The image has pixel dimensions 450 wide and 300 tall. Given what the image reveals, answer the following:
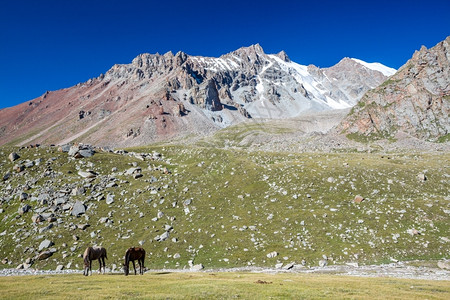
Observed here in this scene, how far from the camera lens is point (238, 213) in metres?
44.4

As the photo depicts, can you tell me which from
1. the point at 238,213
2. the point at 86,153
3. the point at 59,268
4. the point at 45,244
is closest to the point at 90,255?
the point at 59,268

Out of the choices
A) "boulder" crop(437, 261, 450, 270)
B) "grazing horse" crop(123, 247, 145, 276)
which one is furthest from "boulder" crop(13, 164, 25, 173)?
"boulder" crop(437, 261, 450, 270)

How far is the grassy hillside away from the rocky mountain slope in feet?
285

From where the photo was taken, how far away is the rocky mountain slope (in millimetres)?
127875

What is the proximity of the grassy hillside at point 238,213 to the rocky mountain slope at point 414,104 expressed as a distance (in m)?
86.9

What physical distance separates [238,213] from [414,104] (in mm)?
141737

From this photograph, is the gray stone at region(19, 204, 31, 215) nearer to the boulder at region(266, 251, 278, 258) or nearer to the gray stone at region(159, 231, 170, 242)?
the gray stone at region(159, 231, 170, 242)

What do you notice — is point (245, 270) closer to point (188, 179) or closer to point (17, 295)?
point (17, 295)

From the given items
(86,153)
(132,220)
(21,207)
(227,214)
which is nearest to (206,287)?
(227,214)

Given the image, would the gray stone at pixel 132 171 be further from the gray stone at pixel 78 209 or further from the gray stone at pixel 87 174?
the gray stone at pixel 78 209

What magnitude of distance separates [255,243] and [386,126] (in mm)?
134348

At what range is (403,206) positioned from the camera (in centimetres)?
4022

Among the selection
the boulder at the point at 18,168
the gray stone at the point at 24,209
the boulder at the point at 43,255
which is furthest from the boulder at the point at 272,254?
the boulder at the point at 18,168

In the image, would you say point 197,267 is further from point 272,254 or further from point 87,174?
point 87,174
